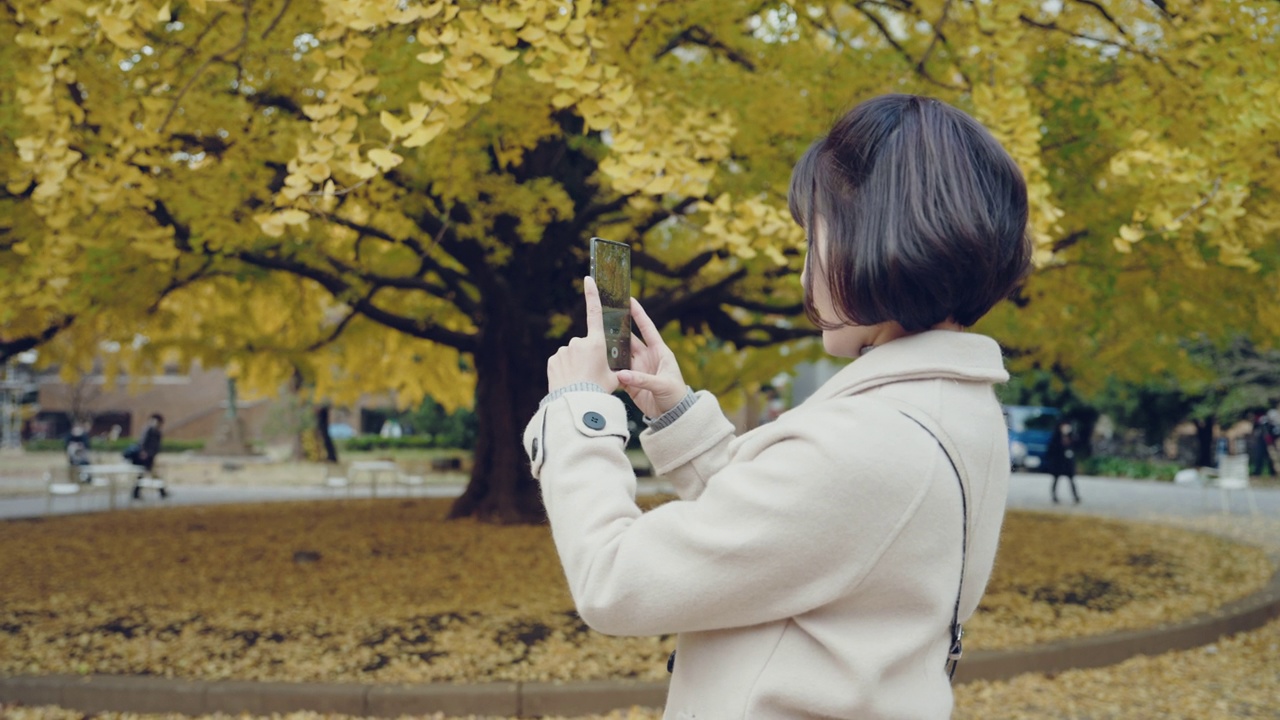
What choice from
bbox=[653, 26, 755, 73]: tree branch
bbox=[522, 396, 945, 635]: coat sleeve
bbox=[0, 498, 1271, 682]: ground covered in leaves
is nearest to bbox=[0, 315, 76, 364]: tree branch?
bbox=[0, 498, 1271, 682]: ground covered in leaves

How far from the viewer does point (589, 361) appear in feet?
4.04

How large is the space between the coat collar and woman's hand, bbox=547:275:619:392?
28 centimetres

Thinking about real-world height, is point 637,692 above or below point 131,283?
below

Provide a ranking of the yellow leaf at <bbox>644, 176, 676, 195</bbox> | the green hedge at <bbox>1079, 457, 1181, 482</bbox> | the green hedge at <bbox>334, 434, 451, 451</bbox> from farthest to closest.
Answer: the green hedge at <bbox>334, 434, 451, 451</bbox> → the green hedge at <bbox>1079, 457, 1181, 482</bbox> → the yellow leaf at <bbox>644, 176, 676, 195</bbox>

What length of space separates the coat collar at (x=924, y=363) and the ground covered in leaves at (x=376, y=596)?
13.8ft

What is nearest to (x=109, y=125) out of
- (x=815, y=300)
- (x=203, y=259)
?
(x=203, y=259)

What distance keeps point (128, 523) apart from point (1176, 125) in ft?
37.9

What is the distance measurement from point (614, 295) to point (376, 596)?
6229mm

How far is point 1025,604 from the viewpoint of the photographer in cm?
708

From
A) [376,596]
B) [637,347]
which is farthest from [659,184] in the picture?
[376,596]

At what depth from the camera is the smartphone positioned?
1.28 meters

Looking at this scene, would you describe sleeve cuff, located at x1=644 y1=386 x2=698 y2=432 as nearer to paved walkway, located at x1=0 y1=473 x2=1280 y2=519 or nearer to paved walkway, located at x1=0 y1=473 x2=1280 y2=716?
paved walkway, located at x1=0 y1=473 x2=1280 y2=716

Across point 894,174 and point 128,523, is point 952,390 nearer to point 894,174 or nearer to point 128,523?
point 894,174

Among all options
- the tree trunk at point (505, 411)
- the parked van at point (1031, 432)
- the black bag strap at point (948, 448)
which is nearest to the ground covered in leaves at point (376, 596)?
the tree trunk at point (505, 411)
